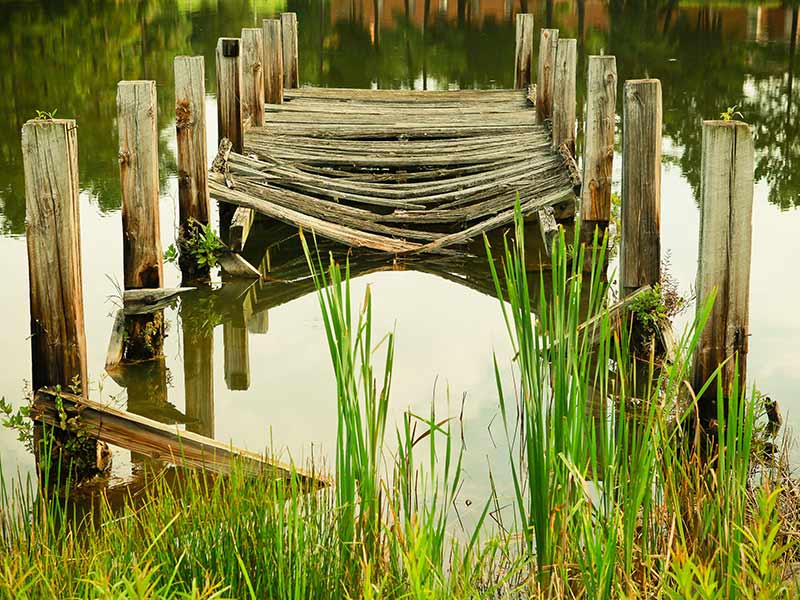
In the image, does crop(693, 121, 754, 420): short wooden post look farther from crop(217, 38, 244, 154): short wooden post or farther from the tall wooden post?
crop(217, 38, 244, 154): short wooden post

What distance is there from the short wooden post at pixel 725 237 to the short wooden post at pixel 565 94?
503cm

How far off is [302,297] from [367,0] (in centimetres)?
2387

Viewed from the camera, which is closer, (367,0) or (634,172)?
(634,172)

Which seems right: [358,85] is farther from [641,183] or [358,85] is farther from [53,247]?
[53,247]

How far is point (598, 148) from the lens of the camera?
7980mm

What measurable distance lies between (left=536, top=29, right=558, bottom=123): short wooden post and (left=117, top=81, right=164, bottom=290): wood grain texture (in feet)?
18.2

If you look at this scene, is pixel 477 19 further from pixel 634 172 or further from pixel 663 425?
pixel 663 425

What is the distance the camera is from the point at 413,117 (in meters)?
12.6

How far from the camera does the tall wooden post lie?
26.7 ft

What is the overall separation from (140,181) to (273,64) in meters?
6.56

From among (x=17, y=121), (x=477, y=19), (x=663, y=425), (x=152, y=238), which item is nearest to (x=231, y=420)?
(x=152, y=238)

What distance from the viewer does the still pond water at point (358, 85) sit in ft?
21.8

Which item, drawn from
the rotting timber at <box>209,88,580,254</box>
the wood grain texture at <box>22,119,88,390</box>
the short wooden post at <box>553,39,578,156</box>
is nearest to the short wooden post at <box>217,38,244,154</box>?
the rotting timber at <box>209,88,580,254</box>

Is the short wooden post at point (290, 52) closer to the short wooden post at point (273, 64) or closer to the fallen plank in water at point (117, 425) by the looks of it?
the short wooden post at point (273, 64)
